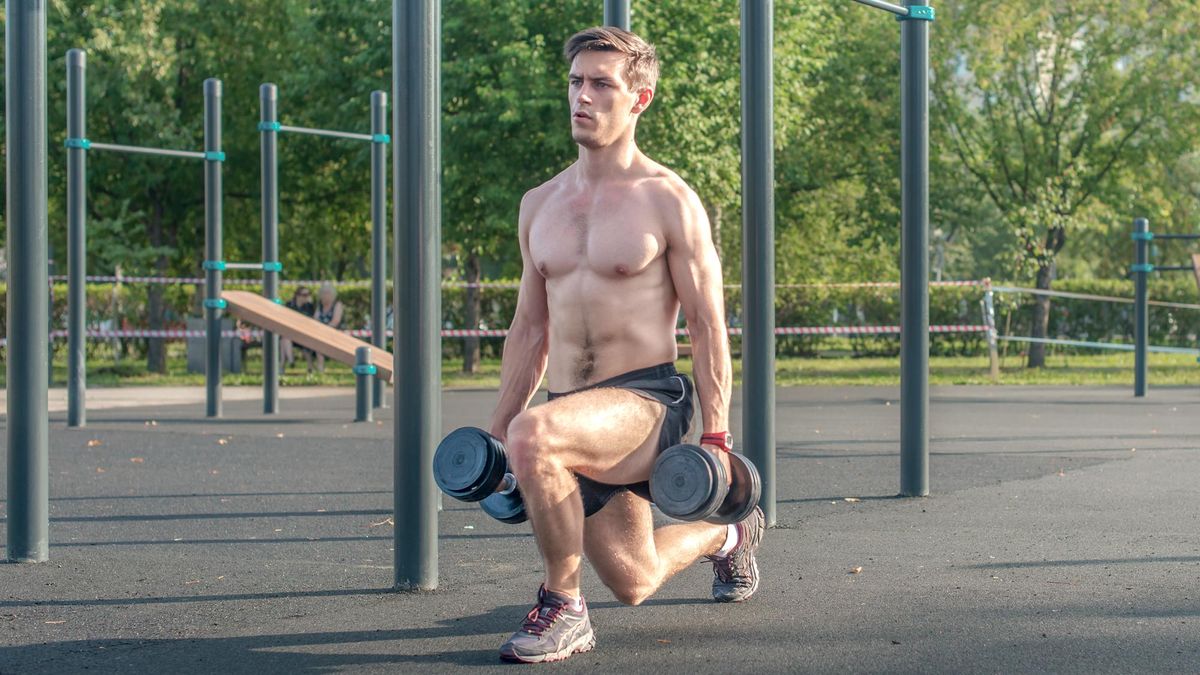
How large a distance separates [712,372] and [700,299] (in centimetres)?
23

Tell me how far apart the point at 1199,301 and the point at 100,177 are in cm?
2226

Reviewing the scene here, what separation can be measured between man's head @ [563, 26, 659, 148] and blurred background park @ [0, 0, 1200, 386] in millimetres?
19111

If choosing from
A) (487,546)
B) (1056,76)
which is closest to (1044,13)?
(1056,76)

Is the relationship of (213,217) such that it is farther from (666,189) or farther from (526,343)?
(666,189)

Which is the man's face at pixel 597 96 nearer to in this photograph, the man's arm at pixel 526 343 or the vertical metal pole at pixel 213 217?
the man's arm at pixel 526 343

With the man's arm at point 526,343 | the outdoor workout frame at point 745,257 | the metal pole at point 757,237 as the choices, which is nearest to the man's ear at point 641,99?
the man's arm at point 526,343

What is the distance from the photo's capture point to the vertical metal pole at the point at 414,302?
610cm

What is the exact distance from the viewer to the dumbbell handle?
16.6 ft

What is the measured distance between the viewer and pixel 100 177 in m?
28.7

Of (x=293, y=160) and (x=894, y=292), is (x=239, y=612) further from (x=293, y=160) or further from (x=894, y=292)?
(x=894, y=292)

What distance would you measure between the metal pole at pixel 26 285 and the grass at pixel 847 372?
15423mm

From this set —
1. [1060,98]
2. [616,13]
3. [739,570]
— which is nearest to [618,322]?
[739,570]

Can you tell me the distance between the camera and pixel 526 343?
5305 mm

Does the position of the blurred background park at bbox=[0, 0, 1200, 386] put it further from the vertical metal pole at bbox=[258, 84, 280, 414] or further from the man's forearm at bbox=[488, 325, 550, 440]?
the man's forearm at bbox=[488, 325, 550, 440]
